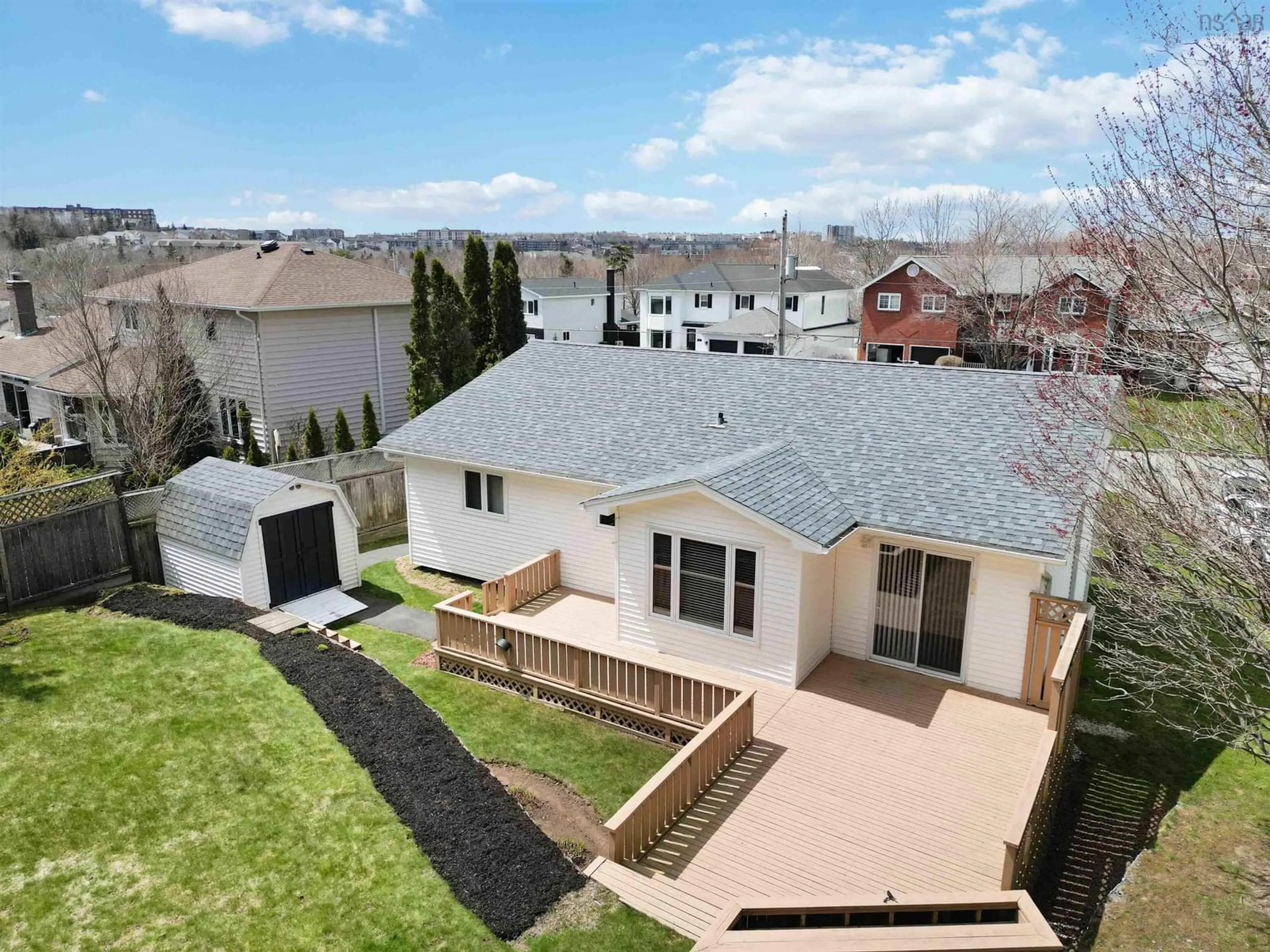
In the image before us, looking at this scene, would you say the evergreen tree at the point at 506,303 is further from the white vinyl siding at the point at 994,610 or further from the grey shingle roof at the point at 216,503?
the white vinyl siding at the point at 994,610

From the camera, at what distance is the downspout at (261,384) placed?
2434 cm

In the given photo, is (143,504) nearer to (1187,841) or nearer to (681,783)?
(681,783)

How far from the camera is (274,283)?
84.2 feet

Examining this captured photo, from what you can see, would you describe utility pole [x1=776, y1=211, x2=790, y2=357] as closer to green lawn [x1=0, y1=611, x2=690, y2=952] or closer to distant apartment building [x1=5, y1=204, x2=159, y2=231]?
green lawn [x1=0, y1=611, x2=690, y2=952]

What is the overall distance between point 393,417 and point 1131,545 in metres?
24.0

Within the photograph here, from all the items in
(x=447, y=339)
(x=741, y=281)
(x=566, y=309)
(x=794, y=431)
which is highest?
(x=741, y=281)

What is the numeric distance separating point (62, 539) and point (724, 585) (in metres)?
11.7

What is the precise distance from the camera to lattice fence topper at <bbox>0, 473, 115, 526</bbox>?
1413 centimetres

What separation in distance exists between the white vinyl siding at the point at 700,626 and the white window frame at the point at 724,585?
15 millimetres

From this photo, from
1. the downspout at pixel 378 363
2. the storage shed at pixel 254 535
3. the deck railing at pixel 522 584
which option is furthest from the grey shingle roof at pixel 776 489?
the downspout at pixel 378 363

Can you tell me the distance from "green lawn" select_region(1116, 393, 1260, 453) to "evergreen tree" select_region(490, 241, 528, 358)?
2082cm

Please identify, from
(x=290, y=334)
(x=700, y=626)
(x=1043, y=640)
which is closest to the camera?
(x=1043, y=640)

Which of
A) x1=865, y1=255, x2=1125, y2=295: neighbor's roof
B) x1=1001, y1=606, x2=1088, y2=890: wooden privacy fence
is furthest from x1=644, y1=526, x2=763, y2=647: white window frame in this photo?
x1=865, y1=255, x2=1125, y2=295: neighbor's roof

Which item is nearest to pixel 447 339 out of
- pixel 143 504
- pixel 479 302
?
pixel 479 302
